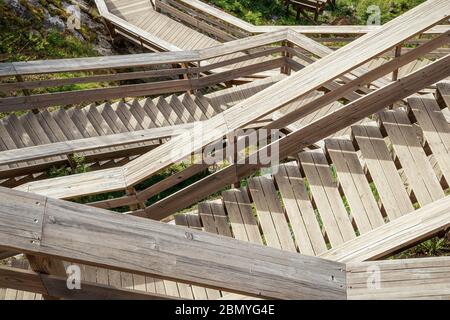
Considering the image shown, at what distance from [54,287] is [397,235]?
93.2 inches

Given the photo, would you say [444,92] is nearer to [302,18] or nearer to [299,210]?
[299,210]

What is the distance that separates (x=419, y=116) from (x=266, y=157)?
1667 millimetres

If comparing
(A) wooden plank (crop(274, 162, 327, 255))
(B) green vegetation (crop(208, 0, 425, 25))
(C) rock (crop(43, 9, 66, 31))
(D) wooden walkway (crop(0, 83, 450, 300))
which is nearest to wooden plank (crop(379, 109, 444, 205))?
(D) wooden walkway (crop(0, 83, 450, 300))

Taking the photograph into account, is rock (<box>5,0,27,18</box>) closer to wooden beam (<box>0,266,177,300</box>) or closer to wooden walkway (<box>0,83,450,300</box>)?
wooden walkway (<box>0,83,450,300</box>)

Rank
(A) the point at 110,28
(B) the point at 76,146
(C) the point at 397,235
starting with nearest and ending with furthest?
(C) the point at 397,235 < (B) the point at 76,146 < (A) the point at 110,28

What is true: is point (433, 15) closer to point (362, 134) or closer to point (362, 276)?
point (362, 134)

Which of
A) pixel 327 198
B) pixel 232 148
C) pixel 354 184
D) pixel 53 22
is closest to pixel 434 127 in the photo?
pixel 354 184

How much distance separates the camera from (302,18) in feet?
55.2

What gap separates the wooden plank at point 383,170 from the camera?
14.7 ft

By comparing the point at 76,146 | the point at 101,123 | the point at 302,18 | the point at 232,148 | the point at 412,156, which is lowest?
the point at 412,156

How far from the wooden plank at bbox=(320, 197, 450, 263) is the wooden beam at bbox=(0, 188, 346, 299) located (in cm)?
74

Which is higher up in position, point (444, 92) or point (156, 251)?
point (444, 92)

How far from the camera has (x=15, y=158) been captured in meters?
6.43
